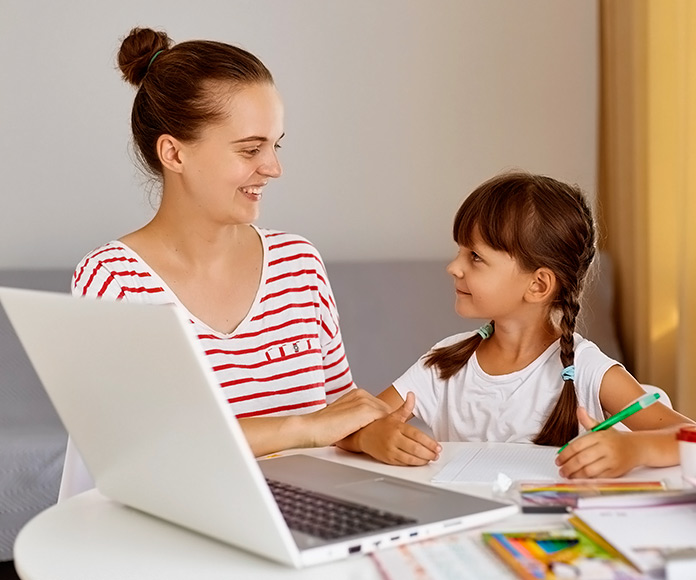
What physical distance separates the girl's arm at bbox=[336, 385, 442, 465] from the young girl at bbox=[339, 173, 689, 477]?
0.25 m

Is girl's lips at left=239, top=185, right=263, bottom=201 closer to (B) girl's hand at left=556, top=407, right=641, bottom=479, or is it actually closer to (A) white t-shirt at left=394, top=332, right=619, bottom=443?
(A) white t-shirt at left=394, top=332, right=619, bottom=443

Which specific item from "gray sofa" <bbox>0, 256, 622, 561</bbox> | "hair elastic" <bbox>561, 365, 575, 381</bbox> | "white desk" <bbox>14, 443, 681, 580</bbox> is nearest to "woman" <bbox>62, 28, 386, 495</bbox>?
"hair elastic" <bbox>561, 365, 575, 381</bbox>

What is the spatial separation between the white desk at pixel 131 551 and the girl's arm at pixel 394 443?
0.13 m

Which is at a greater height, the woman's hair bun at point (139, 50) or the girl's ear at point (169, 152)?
the woman's hair bun at point (139, 50)

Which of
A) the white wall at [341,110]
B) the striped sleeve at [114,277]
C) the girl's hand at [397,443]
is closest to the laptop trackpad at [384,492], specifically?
the girl's hand at [397,443]

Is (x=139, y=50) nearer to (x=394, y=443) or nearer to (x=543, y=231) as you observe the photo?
(x=543, y=231)

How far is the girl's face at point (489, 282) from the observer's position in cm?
156

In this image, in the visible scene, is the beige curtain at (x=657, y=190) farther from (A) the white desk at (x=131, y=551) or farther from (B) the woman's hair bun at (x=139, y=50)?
(A) the white desk at (x=131, y=551)

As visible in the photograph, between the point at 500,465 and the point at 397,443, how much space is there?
0.40 ft

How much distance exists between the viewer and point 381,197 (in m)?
3.08

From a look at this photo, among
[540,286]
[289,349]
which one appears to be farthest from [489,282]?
[289,349]

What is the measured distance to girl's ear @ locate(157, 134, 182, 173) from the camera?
1.62m

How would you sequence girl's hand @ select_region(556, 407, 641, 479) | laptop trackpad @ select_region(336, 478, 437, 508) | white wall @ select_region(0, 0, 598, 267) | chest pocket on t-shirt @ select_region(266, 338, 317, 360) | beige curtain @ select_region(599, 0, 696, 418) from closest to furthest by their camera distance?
laptop trackpad @ select_region(336, 478, 437, 508)
girl's hand @ select_region(556, 407, 641, 479)
chest pocket on t-shirt @ select_region(266, 338, 317, 360)
beige curtain @ select_region(599, 0, 696, 418)
white wall @ select_region(0, 0, 598, 267)

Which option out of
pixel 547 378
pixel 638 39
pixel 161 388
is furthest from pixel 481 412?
pixel 638 39
